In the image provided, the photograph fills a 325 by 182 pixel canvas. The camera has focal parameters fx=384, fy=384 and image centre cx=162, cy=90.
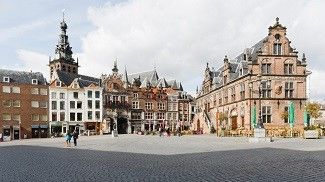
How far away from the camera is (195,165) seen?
695 inches

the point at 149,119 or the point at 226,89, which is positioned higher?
the point at 226,89

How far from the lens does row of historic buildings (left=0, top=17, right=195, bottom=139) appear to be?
80.0m

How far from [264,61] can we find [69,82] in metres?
52.9

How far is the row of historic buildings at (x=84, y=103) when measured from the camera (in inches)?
3150

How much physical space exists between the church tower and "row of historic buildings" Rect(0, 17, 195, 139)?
301 millimetres

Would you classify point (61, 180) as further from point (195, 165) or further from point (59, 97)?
point (59, 97)

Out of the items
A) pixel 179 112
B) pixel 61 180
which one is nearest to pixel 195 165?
pixel 61 180

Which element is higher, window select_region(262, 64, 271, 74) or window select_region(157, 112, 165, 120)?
window select_region(262, 64, 271, 74)

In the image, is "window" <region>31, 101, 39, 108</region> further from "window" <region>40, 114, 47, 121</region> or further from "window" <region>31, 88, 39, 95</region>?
"window" <region>40, 114, 47, 121</region>

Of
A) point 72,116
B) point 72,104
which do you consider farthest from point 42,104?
point 72,116

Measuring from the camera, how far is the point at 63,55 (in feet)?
397

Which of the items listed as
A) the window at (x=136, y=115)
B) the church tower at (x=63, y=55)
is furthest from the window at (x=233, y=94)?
the church tower at (x=63, y=55)

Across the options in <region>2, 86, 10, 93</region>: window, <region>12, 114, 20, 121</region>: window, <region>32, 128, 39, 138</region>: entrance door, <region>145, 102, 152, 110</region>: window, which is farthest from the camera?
<region>145, 102, 152, 110</region>: window

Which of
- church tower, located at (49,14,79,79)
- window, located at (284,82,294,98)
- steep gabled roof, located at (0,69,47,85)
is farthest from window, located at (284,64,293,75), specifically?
church tower, located at (49,14,79,79)
